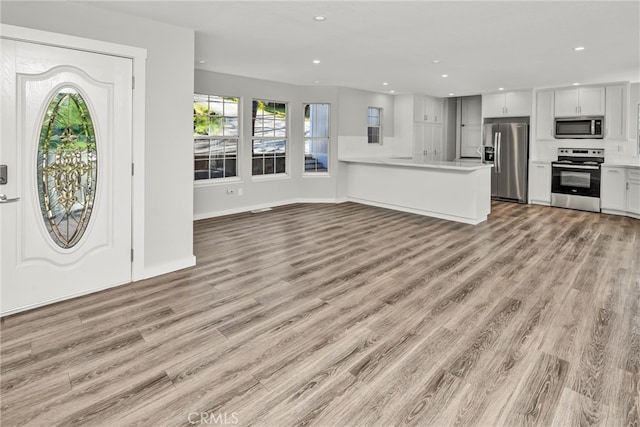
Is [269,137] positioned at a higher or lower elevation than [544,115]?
lower

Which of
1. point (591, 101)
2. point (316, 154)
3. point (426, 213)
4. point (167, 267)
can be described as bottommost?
point (167, 267)

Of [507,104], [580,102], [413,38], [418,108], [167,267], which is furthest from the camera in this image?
[418,108]

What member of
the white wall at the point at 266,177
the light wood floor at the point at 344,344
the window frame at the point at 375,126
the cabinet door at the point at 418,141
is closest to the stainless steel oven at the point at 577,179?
the cabinet door at the point at 418,141

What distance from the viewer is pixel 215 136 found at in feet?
21.7

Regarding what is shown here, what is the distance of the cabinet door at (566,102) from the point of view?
7.32 metres

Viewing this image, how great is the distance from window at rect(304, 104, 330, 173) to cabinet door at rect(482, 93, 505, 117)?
3626 millimetres

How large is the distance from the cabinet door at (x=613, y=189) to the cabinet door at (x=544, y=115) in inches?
51.8

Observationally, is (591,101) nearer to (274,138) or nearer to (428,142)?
(428,142)

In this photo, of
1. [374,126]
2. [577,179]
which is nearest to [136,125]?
[374,126]

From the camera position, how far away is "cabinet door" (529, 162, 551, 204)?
7758mm

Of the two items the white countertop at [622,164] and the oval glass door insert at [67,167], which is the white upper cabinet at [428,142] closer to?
the white countertop at [622,164]

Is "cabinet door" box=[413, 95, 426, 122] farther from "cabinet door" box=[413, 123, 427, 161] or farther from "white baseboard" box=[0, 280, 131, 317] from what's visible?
"white baseboard" box=[0, 280, 131, 317]

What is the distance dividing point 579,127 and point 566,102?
22.4 inches

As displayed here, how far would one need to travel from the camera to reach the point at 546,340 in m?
2.50
